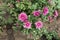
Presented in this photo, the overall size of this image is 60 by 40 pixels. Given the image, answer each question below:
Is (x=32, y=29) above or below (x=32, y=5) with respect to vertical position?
below

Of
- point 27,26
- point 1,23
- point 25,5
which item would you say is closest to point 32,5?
point 25,5

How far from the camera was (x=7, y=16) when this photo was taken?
2.70 m

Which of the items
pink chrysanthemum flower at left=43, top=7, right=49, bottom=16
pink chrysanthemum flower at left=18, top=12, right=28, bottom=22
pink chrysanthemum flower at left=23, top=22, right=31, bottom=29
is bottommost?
pink chrysanthemum flower at left=23, top=22, right=31, bottom=29

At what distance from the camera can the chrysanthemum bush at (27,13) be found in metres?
2.57

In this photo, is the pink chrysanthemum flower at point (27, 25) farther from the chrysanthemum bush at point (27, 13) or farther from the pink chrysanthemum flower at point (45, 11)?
the pink chrysanthemum flower at point (45, 11)

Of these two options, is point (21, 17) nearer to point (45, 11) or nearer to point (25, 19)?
point (25, 19)

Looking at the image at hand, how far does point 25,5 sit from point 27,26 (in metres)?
0.27

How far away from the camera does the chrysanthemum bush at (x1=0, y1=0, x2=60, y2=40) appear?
2.57 meters

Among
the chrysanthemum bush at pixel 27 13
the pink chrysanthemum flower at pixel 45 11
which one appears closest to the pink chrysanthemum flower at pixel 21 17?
the chrysanthemum bush at pixel 27 13

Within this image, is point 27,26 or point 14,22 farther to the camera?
point 14,22

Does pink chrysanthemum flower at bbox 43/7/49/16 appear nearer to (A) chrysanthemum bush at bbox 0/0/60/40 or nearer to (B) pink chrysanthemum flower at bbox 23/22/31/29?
(A) chrysanthemum bush at bbox 0/0/60/40

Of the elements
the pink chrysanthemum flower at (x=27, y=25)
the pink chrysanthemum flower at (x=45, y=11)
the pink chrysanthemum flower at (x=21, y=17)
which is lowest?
the pink chrysanthemum flower at (x=27, y=25)

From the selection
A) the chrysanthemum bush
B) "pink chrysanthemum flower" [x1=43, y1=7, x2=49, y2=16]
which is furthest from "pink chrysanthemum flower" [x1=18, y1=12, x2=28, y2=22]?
"pink chrysanthemum flower" [x1=43, y1=7, x2=49, y2=16]

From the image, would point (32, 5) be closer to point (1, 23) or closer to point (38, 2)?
point (38, 2)
